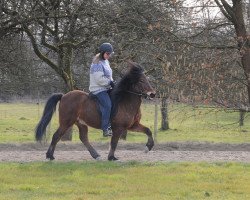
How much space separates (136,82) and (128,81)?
162mm

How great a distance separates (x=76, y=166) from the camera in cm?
1003

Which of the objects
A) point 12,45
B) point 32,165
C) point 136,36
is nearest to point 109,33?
point 136,36

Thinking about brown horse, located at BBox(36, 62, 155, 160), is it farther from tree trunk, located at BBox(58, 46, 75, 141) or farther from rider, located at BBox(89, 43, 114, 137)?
tree trunk, located at BBox(58, 46, 75, 141)

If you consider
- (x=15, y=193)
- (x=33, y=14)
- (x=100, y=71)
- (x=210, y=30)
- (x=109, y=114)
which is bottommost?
(x=15, y=193)

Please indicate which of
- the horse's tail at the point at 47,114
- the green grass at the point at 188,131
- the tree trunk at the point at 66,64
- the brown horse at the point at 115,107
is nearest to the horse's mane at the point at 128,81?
the brown horse at the point at 115,107

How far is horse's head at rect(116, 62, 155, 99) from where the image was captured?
35.2ft

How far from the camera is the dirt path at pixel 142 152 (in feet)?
38.1

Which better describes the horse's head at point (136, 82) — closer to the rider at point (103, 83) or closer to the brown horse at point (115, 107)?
the brown horse at point (115, 107)

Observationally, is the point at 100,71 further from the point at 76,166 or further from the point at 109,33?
the point at 109,33

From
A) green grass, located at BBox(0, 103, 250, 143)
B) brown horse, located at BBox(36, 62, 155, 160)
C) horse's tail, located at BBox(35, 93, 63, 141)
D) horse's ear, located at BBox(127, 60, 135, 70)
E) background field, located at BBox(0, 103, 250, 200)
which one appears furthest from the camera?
horse's tail, located at BBox(35, 93, 63, 141)

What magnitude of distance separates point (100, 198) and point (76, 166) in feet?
9.10

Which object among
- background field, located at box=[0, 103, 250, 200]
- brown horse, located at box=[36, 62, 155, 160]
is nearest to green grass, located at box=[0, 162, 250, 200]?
background field, located at box=[0, 103, 250, 200]

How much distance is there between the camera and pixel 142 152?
12883 millimetres

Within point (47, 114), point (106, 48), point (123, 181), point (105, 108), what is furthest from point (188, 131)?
point (123, 181)
